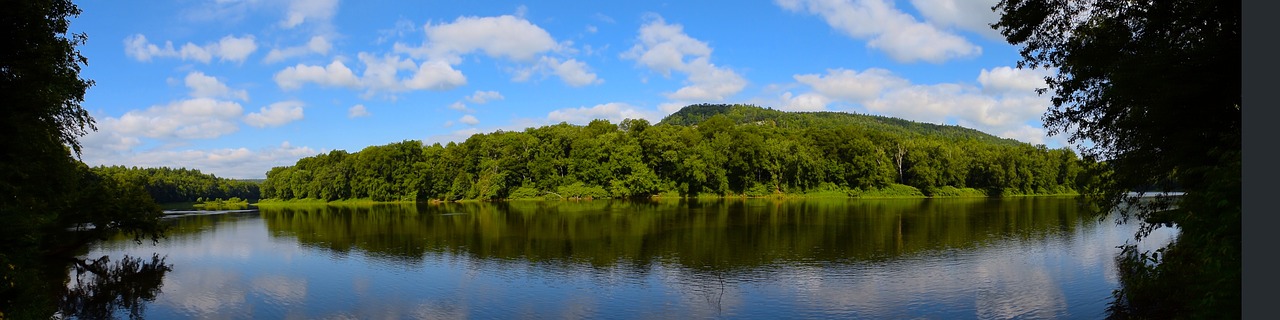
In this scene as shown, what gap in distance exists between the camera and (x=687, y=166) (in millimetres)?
88750

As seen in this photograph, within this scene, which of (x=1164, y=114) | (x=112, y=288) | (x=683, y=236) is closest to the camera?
(x=1164, y=114)

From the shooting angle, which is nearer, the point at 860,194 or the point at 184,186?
the point at 860,194

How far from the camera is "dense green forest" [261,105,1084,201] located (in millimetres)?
91062

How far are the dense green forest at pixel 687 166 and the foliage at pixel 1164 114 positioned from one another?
69805mm

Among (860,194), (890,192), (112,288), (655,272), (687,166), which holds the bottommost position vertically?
(112,288)

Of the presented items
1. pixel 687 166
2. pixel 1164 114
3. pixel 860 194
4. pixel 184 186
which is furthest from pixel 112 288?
pixel 184 186

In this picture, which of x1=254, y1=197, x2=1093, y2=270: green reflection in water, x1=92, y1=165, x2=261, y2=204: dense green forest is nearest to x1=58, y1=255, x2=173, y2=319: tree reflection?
x1=254, y1=197, x2=1093, y2=270: green reflection in water

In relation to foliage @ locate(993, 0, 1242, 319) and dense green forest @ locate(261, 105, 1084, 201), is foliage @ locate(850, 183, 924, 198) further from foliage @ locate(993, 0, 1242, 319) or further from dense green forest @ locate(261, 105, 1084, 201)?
foliage @ locate(993, 0, 1242, 319)

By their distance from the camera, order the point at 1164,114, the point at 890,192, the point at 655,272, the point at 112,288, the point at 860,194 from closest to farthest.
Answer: the point at 1164,114 → the point at 112,288 → the point at 655,272 → the point at 860,194 → the point at 890,192

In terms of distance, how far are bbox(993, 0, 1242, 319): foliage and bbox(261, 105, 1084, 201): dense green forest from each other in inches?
2748

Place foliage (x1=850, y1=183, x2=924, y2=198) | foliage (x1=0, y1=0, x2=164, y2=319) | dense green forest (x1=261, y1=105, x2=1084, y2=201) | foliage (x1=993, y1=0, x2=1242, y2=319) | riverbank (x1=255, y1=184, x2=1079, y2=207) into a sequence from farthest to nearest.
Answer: foliage (x1=850, y1=183, x2=924, y2=198)
dense green forest (x1=261, y1=105, x2=1084, y2=201)
riverbank (x1=255, y1=184, x2=1079, y2=207)
foliage (x1=0, y1=0, x2=164, y2=319)
foliage (x1=993, y1=0, x2=1242, y2=319)

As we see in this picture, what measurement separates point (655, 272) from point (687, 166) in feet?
218

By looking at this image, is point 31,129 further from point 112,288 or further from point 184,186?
point 184,186

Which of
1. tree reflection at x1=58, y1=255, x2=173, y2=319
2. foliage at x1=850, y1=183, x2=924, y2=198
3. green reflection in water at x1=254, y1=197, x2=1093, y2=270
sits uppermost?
foliage at x1=850, y1=183, x2=924, y2=198
